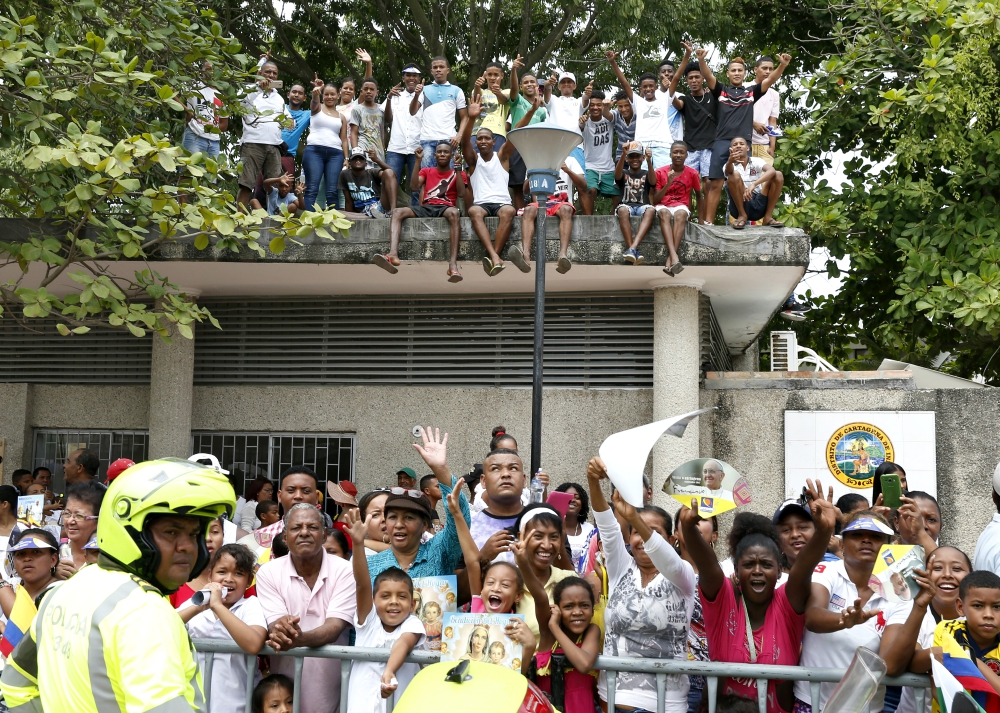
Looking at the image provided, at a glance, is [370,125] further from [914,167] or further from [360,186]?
[914,167]

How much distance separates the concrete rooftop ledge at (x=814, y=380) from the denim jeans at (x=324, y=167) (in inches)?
182

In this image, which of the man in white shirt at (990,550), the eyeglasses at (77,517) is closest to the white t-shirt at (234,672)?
the eyeglasses at (77,517)

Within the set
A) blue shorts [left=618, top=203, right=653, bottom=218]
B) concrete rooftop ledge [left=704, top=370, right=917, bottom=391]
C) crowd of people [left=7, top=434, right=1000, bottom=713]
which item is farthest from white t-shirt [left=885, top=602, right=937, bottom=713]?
concrete rooftop ledge [left=704, top=370, right=917, bottom=391]

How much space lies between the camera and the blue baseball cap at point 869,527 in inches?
181

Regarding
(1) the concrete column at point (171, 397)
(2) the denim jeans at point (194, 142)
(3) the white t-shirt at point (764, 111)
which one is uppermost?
(3) the white t-shirt at point (764, 111)

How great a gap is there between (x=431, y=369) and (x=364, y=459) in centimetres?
131

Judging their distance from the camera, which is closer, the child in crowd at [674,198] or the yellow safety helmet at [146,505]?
the yellow safety helmet at [146,505]

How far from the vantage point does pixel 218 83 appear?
9.22m

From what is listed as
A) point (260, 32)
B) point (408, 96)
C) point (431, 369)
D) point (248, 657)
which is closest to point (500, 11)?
point (260, 32)

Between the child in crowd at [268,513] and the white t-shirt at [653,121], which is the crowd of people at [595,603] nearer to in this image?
the child in crowd at [268,513]

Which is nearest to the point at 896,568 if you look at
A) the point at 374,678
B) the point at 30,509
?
the point at 374,678

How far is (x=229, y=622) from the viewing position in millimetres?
4395

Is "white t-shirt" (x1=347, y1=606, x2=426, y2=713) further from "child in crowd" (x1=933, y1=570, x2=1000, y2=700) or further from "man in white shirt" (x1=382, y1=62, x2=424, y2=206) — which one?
"man in white shirt" (x1=382, y1=62, x2=424, y2=206)

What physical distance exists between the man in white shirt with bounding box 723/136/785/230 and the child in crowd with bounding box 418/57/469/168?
2839 mm
